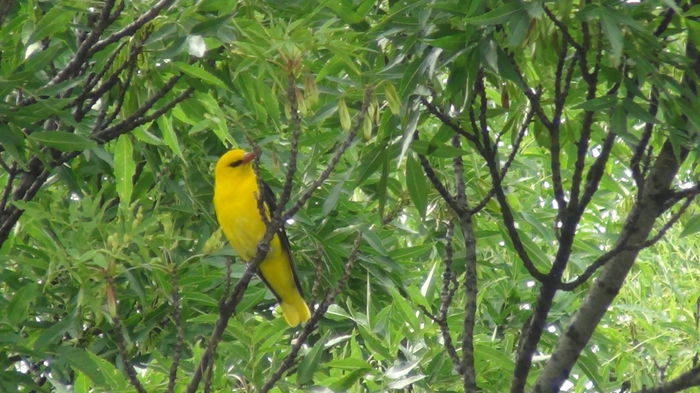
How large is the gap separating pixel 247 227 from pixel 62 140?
→ 169cm

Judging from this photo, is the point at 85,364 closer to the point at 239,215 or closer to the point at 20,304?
the point at 20,304

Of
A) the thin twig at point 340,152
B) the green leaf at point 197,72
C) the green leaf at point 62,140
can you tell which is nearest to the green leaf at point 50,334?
the green leaf at point 62,140

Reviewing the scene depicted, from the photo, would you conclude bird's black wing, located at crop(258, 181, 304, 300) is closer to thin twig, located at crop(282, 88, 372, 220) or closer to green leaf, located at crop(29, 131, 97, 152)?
green leaf, located at crop(29, 131, 97, 152)

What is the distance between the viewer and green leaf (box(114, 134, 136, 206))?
343cm

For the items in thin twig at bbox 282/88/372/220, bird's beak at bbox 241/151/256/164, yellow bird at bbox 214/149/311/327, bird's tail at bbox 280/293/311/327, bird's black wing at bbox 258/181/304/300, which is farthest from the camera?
bird's tail at bbox 280/293/311/327

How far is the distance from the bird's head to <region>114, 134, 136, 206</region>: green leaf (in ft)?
3.11

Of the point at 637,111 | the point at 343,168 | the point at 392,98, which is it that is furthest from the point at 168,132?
the point at 637,111

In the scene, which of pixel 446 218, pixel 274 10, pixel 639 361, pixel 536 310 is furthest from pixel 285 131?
pixel 536 310

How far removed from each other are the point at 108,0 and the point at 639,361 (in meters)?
2.50

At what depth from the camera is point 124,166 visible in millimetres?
3469

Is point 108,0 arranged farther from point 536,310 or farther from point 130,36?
point 536,310

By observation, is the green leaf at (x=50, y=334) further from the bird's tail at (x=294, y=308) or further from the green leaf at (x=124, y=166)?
the bird's tail at (x=294, y=308)

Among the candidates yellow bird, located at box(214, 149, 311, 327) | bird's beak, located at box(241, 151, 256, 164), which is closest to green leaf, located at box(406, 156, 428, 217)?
bird's beak, located at box(241, 151, 256, 164)

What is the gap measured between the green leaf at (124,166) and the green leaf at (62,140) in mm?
403
